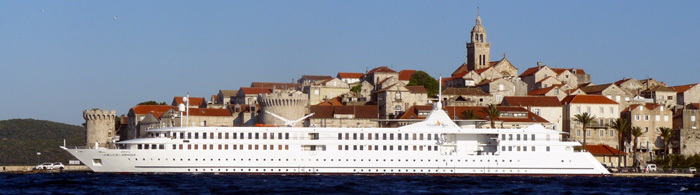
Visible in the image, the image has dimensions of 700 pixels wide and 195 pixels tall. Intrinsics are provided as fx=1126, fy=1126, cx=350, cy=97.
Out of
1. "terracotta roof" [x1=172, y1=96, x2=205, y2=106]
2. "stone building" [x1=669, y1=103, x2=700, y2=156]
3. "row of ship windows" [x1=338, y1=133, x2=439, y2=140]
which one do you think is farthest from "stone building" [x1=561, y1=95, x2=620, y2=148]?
"terracotta roof" [x1=172, y1=96, x2=205, y2=106]

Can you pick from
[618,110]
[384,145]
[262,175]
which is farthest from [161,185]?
[618,110]

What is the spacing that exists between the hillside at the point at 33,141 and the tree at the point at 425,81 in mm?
32702

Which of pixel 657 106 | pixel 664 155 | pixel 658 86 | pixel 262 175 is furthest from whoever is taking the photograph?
pixel 658 86

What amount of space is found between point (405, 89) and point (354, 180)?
32.0 meters

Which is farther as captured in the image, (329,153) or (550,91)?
(550,91)

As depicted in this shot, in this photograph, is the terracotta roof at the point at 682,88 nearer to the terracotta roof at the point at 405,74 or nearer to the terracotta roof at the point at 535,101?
the terracotta roof at the point at 535,101

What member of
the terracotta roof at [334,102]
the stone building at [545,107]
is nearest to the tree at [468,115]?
the stone building at [545,107]

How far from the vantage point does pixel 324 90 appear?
107m

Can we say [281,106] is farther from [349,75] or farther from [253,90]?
[349,75]

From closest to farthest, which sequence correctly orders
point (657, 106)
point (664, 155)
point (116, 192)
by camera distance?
point (116, 192) < point (664, 155) < point (657, 106)

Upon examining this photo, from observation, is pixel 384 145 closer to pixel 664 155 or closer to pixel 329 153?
pixel 329 153

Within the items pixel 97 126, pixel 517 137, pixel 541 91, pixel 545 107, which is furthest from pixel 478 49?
pixel 517 137

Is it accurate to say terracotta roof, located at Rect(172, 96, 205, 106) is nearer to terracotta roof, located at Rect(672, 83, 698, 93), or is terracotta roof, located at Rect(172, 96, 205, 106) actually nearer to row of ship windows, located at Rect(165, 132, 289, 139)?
row of ship windows, located at Rect(165, 132, 289, 139)

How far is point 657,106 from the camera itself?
89.1 meters
